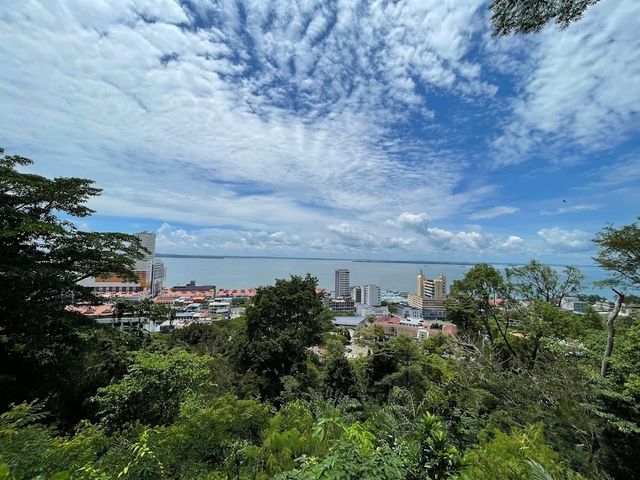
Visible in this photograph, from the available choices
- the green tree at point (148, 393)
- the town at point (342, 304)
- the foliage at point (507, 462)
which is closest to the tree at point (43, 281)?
the green tree at point (148, 393)

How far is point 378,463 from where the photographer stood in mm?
1861

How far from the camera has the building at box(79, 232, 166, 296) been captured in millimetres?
9469

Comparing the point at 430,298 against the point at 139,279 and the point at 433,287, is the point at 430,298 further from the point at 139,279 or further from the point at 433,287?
the point at 139,279

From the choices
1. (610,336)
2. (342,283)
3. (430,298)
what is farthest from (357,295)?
(610,336)

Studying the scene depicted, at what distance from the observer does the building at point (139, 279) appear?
9469mm

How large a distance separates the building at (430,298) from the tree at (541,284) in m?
60.0

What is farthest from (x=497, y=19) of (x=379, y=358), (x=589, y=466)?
(x=379, y=358)

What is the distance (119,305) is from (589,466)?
11.0 m

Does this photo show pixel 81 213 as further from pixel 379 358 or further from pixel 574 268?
pixel 574 268

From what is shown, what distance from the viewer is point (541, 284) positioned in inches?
479

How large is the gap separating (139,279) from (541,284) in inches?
559

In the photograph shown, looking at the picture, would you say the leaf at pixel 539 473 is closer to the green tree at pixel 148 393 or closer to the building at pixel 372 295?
the green tree at pixel 148 393

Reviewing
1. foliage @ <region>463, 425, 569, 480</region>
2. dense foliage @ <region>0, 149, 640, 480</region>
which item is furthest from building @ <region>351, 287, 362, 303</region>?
foliage @ <region>463, 425, 569, 480</region>

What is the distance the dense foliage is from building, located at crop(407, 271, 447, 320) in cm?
6097
